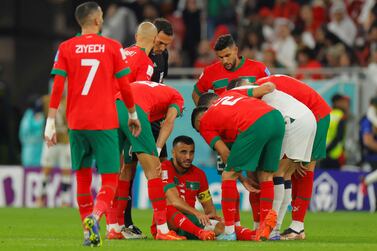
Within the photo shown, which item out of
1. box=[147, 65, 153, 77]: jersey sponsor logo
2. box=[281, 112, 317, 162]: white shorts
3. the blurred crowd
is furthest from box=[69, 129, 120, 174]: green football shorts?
the blurred crowd

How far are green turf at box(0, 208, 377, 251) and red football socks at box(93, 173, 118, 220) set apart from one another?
42cm

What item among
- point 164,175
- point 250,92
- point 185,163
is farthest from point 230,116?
point 164,175

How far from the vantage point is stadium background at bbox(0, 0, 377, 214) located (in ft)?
80.1

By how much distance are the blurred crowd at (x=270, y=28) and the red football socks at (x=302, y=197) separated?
389 inches

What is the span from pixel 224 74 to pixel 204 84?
36 cm

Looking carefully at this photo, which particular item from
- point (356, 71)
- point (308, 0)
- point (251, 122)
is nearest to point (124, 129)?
point (251, 122)

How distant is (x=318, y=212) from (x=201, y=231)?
8856 mm

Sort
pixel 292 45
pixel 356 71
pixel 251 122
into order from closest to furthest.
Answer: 1. pixel 251 122
2. pixel 356 71
3. pixel 292 45

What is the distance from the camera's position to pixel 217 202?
2416 cm

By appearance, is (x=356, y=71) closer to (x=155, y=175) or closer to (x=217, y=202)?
(x=217, y=202)

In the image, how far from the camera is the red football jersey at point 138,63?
15.1m

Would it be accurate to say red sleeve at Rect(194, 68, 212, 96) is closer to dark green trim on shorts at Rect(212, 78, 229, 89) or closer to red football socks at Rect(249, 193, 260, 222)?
dark green trim on shorts at Rect(212, 78, 229, 89)

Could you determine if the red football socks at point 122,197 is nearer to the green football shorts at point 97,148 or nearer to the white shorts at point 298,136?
the green football shorts at point 97,148

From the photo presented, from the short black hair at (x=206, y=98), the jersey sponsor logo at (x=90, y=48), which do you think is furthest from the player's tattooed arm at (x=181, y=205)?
the jersey sponsor logo at (x=90, y=48)
